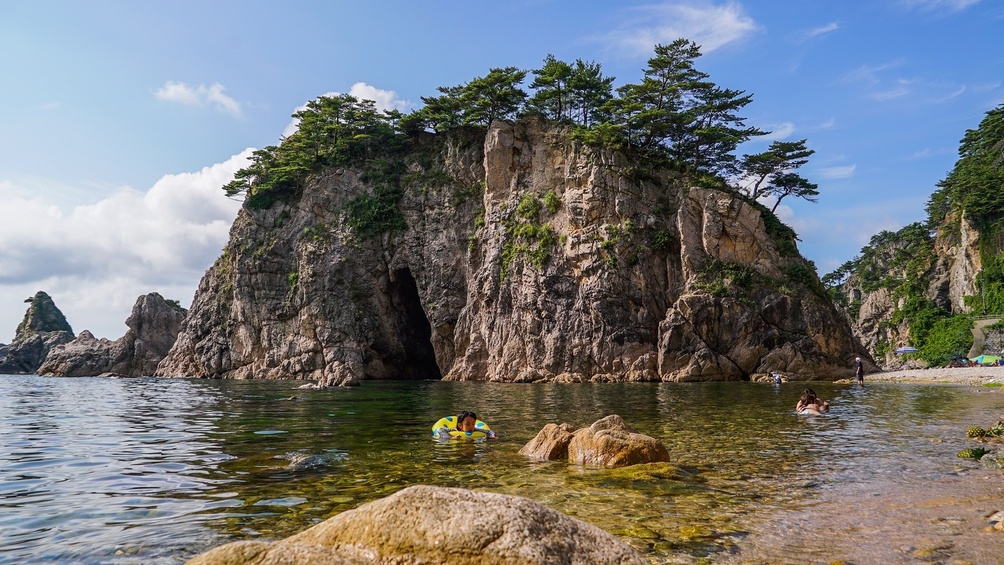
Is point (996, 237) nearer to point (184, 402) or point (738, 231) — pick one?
point (738, 231)

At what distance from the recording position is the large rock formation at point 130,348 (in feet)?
240

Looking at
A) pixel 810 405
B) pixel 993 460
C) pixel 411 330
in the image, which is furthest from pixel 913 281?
pixel 993 460

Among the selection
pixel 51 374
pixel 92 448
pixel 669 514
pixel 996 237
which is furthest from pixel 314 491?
pixel 51 374

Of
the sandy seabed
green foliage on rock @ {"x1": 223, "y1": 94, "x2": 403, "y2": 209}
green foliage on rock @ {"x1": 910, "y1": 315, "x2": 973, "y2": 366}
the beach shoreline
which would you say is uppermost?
green foliage on rock @ {"x1": 223, "y1": 94, "x2": 403, "y2": 209}

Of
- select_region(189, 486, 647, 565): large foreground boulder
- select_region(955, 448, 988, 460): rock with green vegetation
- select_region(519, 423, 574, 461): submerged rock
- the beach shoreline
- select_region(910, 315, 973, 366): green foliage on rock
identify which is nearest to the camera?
select_region(189, 486, 647, 565): large foreground boulder

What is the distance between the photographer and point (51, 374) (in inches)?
2862

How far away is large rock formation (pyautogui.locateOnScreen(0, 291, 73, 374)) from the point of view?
299 ft

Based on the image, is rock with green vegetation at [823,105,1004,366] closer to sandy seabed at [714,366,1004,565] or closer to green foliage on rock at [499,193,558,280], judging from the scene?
green foliage on rock at [499,193,558,280]

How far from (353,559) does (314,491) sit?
553 centimetres

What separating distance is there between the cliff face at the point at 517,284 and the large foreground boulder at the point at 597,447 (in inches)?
1319

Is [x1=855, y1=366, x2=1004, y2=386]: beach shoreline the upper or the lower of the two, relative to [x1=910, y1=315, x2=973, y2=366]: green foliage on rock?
lower

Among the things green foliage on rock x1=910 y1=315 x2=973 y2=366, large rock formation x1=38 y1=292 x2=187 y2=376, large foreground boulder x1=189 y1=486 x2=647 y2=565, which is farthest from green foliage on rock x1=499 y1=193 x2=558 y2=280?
large rock formation x1=38 y1=292 x2=187 y2=376

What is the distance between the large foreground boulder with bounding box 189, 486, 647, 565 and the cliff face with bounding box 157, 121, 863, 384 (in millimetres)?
41407

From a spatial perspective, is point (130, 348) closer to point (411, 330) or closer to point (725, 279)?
point (411, 330)
